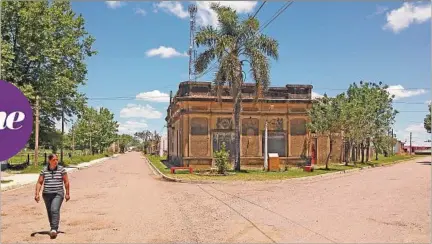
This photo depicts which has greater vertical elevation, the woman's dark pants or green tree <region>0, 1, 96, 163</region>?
green tree <region>0, 1, 96, 163</region>

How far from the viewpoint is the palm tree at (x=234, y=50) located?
88.1 ft

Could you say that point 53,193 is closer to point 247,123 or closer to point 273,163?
point 273,163

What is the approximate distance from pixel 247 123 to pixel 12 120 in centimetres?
2756

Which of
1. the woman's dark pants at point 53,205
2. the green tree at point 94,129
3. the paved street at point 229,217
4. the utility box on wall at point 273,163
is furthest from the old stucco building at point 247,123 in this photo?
the green tree at point 94,129

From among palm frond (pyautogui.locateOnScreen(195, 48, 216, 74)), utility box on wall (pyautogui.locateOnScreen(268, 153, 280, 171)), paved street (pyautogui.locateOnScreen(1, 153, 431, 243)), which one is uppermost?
palm frond (pyautogui.locateOnScreen(195, 48, 216, 74))

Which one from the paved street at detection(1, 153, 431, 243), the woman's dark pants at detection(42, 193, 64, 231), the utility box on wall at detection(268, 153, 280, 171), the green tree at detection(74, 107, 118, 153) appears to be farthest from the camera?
the green tree at detection(74, 107, 118, 153)

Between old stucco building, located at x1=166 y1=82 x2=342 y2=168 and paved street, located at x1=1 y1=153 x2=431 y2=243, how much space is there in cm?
1624

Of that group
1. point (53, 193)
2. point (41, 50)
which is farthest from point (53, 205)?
point (41, 50)

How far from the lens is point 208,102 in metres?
33.9

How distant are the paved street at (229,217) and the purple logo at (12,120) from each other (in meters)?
1.77

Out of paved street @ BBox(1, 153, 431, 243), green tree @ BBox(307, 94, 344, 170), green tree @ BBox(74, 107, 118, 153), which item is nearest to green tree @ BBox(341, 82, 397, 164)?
green tree @ BBox(307, 94, 344, 170)

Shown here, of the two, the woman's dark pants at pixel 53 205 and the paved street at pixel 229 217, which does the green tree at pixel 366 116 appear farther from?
the woman's dark pants at pixel 53 205

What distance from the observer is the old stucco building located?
3381 cm

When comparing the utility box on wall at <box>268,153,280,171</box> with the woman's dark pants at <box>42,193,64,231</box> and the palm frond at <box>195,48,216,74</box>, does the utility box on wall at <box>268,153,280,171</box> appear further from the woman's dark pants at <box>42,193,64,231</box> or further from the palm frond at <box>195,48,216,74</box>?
the woman's dark pants at <box>42,193,64,231</box>
